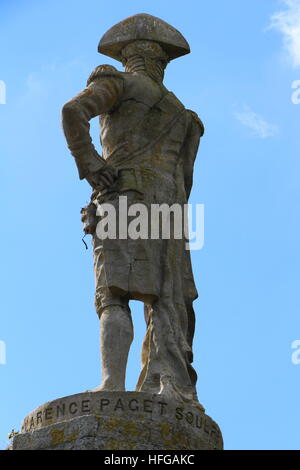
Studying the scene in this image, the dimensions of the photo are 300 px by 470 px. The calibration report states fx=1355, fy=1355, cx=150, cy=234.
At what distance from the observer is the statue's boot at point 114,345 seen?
13.1m

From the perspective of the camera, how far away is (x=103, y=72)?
47.1ft

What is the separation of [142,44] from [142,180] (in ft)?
5.88

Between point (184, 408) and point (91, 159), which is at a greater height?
point (91, 159)

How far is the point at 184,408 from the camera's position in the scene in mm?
12828

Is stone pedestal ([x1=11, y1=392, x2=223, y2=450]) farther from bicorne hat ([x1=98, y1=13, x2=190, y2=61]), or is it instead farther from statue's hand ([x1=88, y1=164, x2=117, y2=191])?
bicorne hat ([x1=98, y1=13, x2=190, y2=61])

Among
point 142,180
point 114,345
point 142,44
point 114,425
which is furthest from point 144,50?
point 114,425

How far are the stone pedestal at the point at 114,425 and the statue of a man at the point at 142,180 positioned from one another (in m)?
0.45

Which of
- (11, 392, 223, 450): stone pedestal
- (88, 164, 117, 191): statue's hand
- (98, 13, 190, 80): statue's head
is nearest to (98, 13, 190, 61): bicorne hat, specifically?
(98, 13, 190, 80): statue's head

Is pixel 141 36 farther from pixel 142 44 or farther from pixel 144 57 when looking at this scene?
pixel 144 57

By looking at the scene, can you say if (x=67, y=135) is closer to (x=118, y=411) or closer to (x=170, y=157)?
(x=170, y=157)

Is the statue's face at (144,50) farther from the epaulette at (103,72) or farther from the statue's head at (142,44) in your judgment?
the epaulette at (103,72)

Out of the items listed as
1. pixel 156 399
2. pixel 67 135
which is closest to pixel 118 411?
pixel 156 399

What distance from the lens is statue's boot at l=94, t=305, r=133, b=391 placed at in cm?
1309
